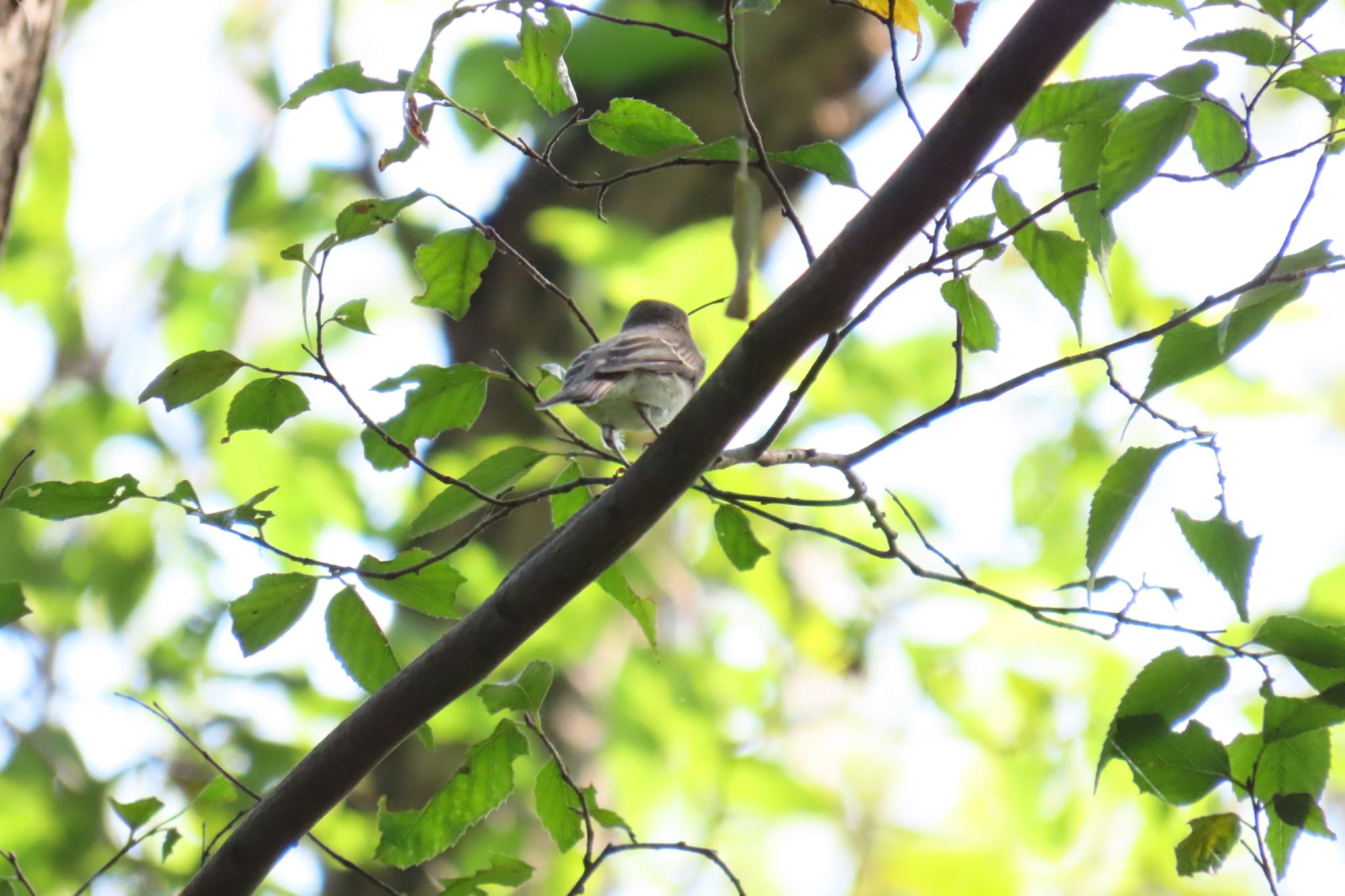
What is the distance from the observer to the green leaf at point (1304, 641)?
1310 millimetres

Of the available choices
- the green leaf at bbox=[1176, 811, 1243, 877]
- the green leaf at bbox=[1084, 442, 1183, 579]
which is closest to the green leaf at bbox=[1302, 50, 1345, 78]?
the green leaf at bbox=[1084, 442, 1183, 579]

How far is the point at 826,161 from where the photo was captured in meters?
1.41

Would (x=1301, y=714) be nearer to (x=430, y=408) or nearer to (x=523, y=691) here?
(x=523, y=691)

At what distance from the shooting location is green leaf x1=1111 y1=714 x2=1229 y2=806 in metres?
1.38

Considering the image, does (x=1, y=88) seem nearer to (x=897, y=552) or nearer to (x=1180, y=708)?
(x=897, y=552)

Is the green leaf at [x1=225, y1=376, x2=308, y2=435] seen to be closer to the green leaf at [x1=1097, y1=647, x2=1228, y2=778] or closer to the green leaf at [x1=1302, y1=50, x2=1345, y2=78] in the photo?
the green leaf at [x1=1097, y1=647, x2=1228, y2=778]

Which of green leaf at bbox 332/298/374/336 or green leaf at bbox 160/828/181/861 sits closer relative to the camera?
green leaf at bbox 332/298/374/336

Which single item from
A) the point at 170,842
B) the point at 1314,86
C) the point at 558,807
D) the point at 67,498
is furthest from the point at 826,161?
the point at 170,842

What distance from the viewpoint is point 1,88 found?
1.96 meters

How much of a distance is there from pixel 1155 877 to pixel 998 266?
124 inches

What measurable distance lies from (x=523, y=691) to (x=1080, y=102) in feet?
3.31

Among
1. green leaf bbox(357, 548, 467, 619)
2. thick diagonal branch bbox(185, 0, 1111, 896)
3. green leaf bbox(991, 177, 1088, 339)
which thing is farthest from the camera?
green leaf bbox(357, 548, 467, 619)

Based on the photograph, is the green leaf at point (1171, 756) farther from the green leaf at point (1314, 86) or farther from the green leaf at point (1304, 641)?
the green leaf at point (1314, 86)

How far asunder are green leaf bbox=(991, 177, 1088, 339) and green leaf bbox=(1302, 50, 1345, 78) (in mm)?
304
